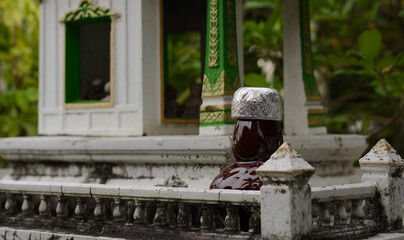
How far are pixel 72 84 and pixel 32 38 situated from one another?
5.64 m

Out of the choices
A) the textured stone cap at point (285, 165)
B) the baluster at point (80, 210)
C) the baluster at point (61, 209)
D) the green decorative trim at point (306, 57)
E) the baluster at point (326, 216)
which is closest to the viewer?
the textured stone cap at point (285, 165)

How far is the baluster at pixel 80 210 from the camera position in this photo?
497cm

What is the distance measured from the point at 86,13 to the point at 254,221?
147 inches

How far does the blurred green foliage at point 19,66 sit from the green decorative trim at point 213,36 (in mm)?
6023

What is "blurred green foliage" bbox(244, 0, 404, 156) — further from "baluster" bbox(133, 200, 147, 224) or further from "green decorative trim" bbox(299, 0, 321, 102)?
"baluster" bbox(133, 200, 147, 224)

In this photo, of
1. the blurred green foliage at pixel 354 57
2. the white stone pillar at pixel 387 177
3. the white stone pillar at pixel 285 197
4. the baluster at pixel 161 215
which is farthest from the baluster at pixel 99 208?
the blurred green foliage at pixel 354 57

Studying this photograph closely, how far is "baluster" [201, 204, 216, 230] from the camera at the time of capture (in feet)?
13.8

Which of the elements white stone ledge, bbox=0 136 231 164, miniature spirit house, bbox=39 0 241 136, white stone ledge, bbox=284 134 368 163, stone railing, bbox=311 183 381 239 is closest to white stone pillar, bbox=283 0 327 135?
white stone ledge, bbox=284 134 368 163

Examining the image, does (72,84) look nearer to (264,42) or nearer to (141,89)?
(141,89)

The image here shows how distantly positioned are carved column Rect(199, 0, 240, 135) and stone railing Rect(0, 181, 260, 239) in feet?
3.88

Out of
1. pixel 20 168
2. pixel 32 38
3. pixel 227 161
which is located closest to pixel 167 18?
pixel 20 168

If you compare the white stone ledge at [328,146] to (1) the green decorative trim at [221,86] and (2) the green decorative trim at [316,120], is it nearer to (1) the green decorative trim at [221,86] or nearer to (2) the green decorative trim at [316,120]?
(2) the green decorative trim at [316,120]

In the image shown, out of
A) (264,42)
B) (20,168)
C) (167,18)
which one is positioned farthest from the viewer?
(264,42)

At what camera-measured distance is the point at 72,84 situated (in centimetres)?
707
